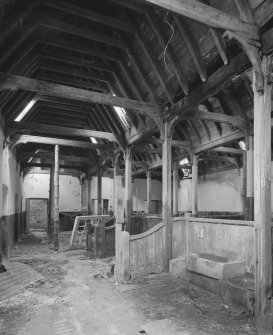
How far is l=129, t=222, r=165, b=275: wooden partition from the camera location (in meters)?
6.36

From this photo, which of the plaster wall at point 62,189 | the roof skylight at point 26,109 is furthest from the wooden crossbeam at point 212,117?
the plaster wall at point 62,189

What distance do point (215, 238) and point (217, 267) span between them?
1.27m

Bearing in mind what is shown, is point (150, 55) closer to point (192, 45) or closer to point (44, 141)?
point (192, 45)

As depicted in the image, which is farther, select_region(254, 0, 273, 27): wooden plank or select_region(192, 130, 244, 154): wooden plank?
select_region(192, 130, 244, 154): wooden plank

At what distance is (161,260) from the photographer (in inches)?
269

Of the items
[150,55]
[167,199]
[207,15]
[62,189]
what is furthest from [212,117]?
[62,189]

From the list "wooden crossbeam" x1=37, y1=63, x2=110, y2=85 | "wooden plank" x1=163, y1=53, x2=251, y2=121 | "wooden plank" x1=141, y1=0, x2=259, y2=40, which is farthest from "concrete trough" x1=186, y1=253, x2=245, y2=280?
"wooden crossbeam" x1=37, y1=63, x2=110, y2=85

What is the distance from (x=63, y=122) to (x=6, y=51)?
308 inches

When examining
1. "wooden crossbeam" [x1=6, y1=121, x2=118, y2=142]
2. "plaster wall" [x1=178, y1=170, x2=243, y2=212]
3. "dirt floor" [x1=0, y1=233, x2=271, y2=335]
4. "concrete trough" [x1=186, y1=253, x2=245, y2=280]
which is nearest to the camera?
"dirt floor" [x1=0, y1=233, x2=271, y2=335]

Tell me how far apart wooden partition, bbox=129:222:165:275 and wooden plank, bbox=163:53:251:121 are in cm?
290

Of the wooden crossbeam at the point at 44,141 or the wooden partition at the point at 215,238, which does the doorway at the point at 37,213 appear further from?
the wooden partition at the point at 215,238

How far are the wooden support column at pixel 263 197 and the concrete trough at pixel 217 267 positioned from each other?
82 cm

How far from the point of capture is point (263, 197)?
422 cm

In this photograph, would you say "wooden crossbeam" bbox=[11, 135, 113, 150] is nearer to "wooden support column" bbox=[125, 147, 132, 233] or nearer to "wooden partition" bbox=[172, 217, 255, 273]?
"wooden support column" bbox=[125, 147, 132, 233]
